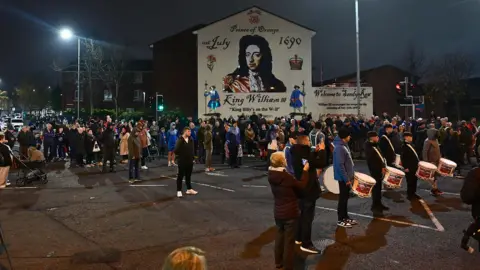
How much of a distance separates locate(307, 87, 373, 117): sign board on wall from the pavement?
60.0ft

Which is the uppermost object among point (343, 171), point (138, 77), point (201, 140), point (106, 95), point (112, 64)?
point (138, 77)

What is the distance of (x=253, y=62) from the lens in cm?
3259

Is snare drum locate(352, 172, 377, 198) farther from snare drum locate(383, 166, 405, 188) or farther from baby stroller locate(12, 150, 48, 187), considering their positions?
baby stroller locate(12, 150, 48, 187)

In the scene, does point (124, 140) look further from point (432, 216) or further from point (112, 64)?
point (112, 64)

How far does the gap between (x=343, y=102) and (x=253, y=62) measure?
24.7ft

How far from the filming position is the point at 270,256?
6.46 m

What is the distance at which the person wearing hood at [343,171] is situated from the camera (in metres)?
7.81

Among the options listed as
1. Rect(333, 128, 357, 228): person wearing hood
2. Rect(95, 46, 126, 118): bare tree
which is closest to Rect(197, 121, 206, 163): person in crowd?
Rect(333, 128, 357, 228): person wearing hood

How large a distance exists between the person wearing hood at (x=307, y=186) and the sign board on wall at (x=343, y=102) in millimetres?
24289

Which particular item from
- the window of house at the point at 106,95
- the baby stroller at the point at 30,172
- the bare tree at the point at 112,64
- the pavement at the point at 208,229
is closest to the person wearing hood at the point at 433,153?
the pavement at the point at 208,229

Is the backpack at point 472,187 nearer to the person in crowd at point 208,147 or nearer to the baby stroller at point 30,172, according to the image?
the person in crowd at point 208,147

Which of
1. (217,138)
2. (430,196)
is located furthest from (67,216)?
(217,138)

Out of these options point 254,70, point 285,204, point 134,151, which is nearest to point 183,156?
point 134,151

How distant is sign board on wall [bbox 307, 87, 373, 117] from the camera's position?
30.8 m
